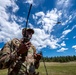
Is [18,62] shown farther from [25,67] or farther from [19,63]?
[25,67]

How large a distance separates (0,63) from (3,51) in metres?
0.32

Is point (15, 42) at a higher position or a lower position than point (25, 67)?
higher

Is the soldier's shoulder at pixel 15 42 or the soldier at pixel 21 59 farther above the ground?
the soldier's shoulder at pixel 15 42

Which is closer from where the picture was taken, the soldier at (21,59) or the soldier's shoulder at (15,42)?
the soldier at (21,59)

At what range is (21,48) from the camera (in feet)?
11.4

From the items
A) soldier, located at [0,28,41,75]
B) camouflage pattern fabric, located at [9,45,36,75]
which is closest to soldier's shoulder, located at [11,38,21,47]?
soldier, located at [0,28,41,75]

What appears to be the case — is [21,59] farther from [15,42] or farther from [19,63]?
[15,42]

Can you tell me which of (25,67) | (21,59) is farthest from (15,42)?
(25,67)

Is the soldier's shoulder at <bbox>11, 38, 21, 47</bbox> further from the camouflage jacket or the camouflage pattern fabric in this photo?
the camouflage pattern fabric

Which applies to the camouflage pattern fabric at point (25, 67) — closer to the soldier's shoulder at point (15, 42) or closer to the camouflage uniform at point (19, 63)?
the camouflage uniform at point (19, 63)

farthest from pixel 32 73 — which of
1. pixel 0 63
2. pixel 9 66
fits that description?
pixel 0 63

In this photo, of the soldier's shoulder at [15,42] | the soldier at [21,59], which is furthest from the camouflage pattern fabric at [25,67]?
the soldier's shoulder at [15,42]

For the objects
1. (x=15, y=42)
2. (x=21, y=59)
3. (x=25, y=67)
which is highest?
(x=15, y=42)

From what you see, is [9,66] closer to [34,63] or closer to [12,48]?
[12,48]
